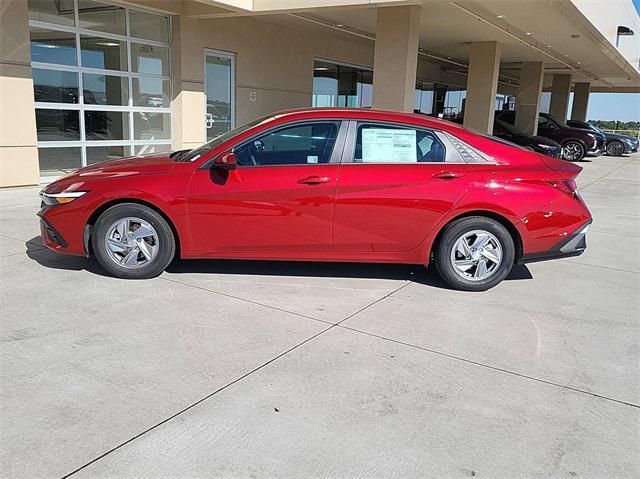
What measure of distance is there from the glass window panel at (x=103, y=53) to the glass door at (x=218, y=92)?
7.07 ft

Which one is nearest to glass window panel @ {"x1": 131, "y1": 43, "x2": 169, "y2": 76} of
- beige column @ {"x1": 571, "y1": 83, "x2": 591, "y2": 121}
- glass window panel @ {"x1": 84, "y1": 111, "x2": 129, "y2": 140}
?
glass window panel @ {"x1": 84, "y1": 111, "x2": 129, "y2": 140}

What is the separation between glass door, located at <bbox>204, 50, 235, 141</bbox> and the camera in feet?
43.6

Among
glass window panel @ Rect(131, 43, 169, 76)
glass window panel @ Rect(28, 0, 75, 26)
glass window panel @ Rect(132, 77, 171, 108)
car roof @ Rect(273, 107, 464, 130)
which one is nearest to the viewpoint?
car roof @ Rect(273, 107, 464, 130)

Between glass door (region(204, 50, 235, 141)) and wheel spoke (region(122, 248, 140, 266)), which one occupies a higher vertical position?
glass door (region(204, 50, 235, 141))

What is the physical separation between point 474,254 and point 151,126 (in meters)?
9.20

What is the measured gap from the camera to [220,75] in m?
13.6

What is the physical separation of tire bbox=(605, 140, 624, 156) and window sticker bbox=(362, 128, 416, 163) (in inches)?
953

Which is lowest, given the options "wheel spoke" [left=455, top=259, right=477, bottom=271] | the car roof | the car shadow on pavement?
the car shadow on pavement

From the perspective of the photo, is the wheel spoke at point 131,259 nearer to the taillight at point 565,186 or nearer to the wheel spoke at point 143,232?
the wheel spoke at point 143,232

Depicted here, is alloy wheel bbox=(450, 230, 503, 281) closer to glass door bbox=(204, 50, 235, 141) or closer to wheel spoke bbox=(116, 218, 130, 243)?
wheel spoke bbox=(116, 218, 130, 243)

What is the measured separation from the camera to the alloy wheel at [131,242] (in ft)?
16.6

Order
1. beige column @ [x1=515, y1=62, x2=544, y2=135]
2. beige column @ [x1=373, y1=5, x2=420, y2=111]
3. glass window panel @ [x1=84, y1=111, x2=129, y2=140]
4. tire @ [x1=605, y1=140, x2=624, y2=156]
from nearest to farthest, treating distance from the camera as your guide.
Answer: beige column @ [x1=373, y1=5, x2=420, y2=111], glass window panel @ [x1=84, y1=111, x2=129, y2=140], beige column @ [x1=515, y1=62, x2=544, y2=135], tire @ [x1=605, y1=140, x2=624, y2=156]

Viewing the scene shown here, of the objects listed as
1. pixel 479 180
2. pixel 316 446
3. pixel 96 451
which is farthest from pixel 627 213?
pixel 96 451

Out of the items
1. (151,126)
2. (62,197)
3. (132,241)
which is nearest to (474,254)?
(132,241)
